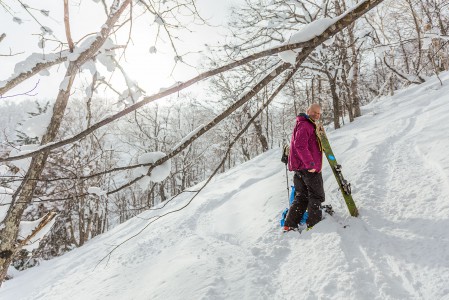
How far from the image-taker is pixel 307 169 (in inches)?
155

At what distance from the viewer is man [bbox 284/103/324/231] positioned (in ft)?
12.8

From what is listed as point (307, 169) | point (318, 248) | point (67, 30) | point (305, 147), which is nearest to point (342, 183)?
point (307, 169)

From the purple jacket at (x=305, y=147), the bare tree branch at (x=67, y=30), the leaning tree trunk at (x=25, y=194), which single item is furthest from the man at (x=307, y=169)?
the bare tree branch at (x=67, y=30)

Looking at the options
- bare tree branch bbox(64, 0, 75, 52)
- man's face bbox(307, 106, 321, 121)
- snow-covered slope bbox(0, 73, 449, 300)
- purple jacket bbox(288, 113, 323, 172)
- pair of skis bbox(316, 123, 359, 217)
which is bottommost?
snow-covered slope bbox(0, 73, 449, 300)

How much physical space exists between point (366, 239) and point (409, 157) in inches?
102

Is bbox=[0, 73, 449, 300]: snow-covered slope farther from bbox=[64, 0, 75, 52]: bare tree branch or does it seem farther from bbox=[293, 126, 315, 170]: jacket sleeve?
bbox=[64, 0, 75, 52]: bare tree branch

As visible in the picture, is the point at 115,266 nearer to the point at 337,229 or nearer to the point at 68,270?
the point at 68,270

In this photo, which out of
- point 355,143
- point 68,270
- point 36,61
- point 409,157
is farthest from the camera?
point 355,143

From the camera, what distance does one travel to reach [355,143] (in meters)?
7.54

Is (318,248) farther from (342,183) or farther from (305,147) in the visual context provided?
(305,147)

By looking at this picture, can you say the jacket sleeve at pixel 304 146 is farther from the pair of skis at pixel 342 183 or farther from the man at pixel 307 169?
the pair of skis at pixel 342 183

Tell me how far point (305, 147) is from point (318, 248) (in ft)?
4.21

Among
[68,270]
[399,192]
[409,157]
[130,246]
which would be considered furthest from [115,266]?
[409,157]

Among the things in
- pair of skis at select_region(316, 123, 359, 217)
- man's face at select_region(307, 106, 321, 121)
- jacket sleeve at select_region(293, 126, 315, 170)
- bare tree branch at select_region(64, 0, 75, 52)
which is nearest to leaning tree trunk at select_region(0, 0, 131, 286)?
bare tree branch at select_region(64, 0, 75, 52)
